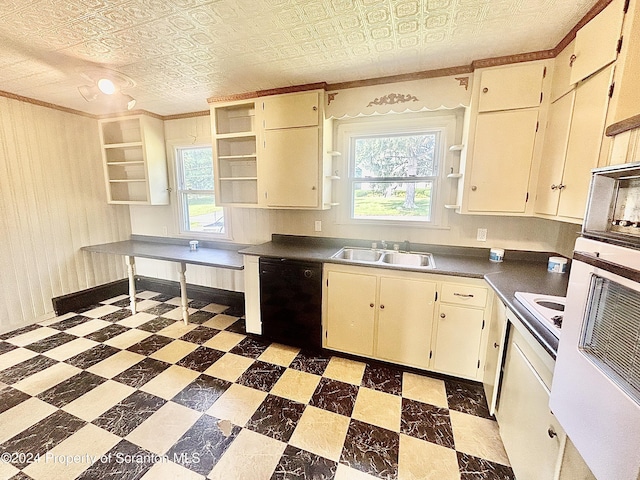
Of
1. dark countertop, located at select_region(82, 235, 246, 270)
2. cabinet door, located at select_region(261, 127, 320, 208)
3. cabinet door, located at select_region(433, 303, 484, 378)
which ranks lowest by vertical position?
cabinet door, located at select_region(433, 303, 484, 378)

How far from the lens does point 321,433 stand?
5.39ft

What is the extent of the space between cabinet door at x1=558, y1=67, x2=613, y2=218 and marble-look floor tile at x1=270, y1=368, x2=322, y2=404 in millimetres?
2042

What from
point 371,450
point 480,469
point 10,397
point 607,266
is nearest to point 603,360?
point 607,266

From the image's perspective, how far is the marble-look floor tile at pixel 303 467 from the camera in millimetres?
1386

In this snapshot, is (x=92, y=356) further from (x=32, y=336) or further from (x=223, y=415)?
(x=223, y=415)

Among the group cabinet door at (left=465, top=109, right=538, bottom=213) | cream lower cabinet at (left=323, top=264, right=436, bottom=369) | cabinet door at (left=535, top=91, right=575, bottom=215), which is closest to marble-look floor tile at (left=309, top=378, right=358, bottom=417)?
cream lower cabinet at (left=323, top=264, right=436, bottom=369)

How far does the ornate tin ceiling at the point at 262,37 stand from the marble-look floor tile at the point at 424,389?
2.43 m

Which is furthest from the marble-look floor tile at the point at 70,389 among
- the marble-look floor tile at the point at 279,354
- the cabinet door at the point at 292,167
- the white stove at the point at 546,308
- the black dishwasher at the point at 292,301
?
the white stove at the point at 546,308

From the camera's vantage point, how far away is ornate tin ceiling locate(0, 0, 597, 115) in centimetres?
141

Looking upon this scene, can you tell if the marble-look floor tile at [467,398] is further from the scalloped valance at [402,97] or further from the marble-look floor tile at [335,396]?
the scalloped valance at [402,97]

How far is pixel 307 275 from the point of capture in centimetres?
232

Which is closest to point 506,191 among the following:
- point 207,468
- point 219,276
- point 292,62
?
point 292,62

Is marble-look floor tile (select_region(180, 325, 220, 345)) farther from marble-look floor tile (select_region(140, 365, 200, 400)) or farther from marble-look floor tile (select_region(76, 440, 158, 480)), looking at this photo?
marble-look floor tile (select_region(76, 440, 158, 480))

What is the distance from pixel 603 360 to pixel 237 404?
1.95 metres
